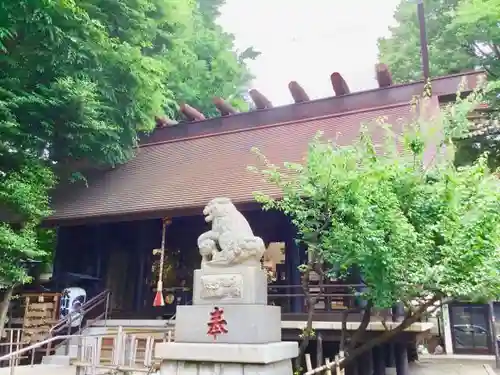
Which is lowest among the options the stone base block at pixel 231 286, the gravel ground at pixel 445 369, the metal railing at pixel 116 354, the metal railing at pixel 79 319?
the gravel ground at pixel 445 369

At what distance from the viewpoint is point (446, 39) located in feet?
49.8

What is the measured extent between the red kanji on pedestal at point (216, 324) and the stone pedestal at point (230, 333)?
0.09 feet

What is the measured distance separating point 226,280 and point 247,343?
809 millimetres

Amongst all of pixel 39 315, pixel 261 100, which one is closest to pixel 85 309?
pixel 39 315

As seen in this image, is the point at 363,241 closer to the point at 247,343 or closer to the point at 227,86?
the point at 247,343

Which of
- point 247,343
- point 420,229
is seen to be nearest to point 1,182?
point 247,343

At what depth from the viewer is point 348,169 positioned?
21.6ft

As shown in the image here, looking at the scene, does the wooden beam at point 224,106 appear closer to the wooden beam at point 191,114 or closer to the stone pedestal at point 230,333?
the wooden beam at point 191,114

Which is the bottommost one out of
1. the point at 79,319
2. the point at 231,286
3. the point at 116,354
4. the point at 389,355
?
the point at 389,355

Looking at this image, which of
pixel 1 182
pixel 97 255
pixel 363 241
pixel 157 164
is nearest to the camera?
pixel 363 241

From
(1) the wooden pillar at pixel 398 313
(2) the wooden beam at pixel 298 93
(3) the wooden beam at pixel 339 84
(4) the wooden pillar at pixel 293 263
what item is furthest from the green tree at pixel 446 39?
(1) the wooden pillar at pixel 398 313

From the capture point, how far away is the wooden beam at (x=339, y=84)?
468 inches

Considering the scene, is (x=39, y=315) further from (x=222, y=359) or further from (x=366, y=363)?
(x=366, y=363)

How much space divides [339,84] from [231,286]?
7.88 metres
